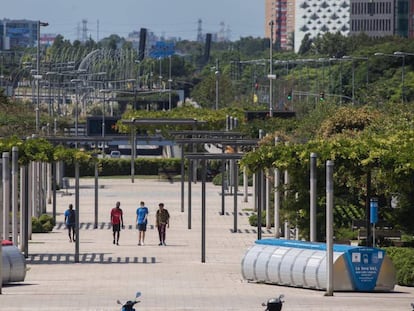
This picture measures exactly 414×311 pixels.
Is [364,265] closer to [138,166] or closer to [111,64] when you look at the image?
[138,166]

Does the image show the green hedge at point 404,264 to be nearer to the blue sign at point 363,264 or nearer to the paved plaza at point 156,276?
the paved plaza at point 156,276

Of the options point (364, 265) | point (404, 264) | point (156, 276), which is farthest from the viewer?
point (156, 276)

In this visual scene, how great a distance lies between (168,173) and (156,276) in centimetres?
5560

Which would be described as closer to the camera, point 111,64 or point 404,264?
point 404,264

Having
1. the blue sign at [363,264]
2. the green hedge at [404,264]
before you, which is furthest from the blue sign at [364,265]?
the green hedge at [404,264]

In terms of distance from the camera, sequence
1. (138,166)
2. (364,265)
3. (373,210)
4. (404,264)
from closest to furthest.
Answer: (364,265), (404,264), (373,210), (138,166)

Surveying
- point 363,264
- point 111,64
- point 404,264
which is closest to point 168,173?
point 404,264

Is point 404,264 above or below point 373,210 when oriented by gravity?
below

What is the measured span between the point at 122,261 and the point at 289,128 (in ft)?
117

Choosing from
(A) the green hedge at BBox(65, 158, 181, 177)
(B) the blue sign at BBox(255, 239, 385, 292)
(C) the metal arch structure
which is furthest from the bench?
(C) the metal arch structure

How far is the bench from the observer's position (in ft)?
309

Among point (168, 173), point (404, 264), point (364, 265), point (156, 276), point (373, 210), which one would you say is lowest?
point (156, 276)

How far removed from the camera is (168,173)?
95.1m

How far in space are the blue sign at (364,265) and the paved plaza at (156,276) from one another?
0.36 m
